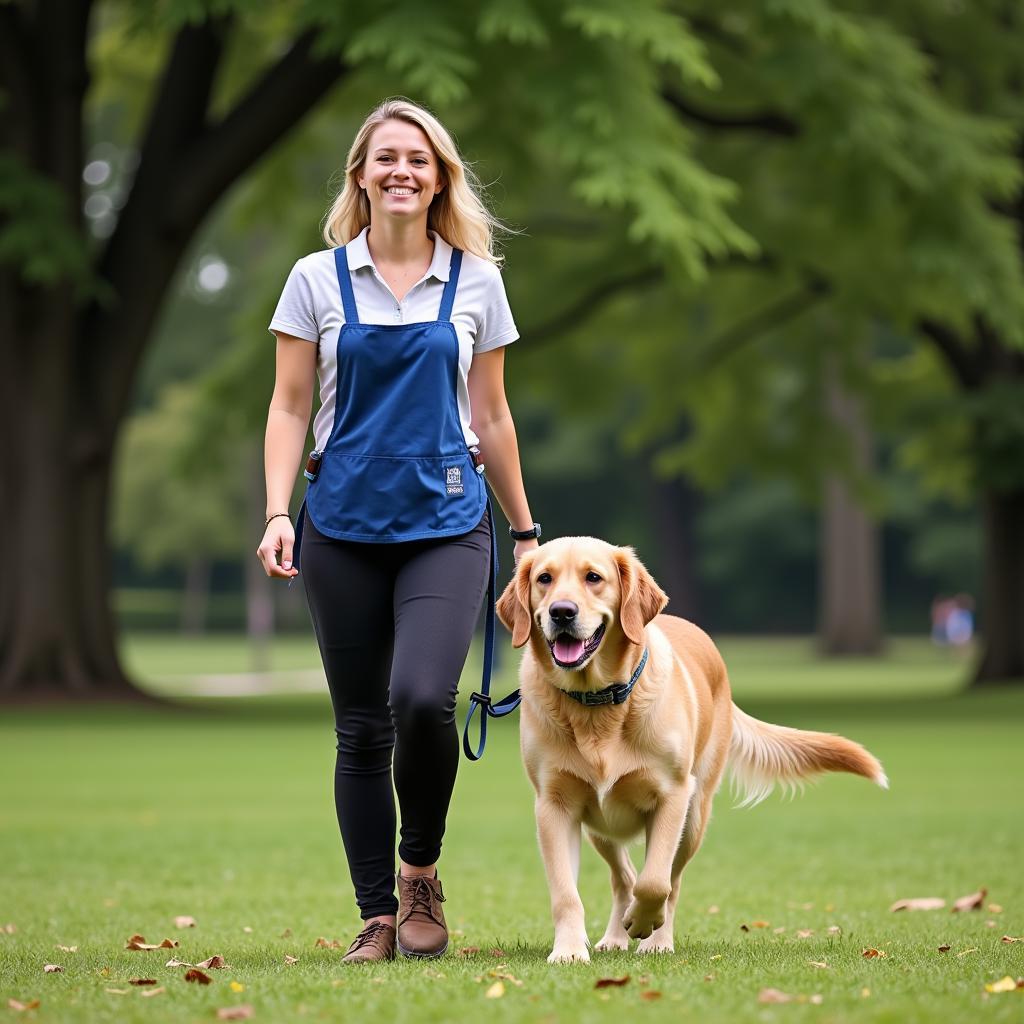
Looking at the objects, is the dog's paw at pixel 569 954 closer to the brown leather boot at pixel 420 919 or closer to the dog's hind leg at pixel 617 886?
the brown leather boot at pixel 420 919

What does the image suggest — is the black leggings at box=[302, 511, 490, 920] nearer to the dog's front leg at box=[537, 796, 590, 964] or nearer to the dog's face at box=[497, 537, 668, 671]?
the dog's face at box=[497, 537, 668, 671]

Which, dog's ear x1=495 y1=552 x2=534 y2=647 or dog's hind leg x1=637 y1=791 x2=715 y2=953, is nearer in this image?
dog's ear x1=495 y1=552 x2=534 y2=647

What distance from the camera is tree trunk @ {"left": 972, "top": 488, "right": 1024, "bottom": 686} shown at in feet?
81.1

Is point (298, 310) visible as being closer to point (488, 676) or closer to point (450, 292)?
point (450, 292)

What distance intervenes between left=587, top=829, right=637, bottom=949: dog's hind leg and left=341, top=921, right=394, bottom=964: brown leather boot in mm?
816

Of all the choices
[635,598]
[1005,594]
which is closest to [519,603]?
[635,598]

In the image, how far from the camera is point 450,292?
5.39 meters

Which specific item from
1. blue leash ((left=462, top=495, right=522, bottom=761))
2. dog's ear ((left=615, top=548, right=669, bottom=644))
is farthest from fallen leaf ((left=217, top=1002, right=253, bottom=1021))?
dog's ear ((left=615, top=548, right=669, bottom=644))

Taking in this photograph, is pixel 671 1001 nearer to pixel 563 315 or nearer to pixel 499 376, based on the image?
pixel 499 376

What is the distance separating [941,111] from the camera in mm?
19328

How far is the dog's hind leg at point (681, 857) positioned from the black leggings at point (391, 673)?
Result: 78cm

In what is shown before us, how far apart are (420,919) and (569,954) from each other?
1.51ft

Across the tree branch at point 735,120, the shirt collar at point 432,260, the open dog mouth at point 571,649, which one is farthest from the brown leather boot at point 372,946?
the tree branch at point 735,120

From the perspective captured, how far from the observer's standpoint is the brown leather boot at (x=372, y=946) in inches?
209
